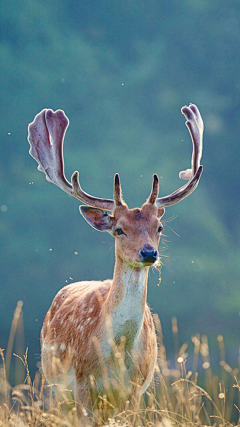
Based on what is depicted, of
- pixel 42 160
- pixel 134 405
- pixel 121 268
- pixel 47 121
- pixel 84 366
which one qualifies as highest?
pixel 47 121

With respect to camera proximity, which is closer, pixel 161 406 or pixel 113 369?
pixel 161 406

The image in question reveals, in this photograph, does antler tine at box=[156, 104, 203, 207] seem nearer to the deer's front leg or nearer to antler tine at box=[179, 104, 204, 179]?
antler tine at box=[179, 104, 204, 179]

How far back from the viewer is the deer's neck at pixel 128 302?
451cm

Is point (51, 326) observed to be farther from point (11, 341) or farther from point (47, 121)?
point (47, 121)

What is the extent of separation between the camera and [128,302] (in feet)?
14.8

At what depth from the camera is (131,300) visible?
4.51m

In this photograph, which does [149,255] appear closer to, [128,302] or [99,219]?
[128,302]

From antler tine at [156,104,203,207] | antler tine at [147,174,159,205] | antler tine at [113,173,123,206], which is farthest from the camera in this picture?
antler tine at [156,104,203,207]

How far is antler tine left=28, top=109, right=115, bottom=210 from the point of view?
5996mm

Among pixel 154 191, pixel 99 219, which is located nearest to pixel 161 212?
pixel 154 191

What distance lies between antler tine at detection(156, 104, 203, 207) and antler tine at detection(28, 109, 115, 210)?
1.23 m

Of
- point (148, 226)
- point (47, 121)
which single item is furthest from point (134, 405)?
point (47, 121)

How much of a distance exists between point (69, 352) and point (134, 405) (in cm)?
95

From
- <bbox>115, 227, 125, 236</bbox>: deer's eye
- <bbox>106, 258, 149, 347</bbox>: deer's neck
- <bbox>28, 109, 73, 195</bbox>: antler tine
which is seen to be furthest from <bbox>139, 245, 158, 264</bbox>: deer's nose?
<bbox>28, 109, 73, 195</bbox>: antler tine
